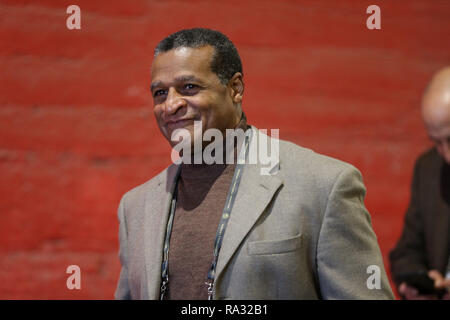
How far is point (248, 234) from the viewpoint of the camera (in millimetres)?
1219

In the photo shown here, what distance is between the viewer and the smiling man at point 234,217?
1.21 m

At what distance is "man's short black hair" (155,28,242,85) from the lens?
1347 mm

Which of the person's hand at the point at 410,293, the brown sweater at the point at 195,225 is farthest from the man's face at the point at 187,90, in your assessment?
the person's hand at the point at 410,293

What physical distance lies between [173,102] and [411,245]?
1176mm

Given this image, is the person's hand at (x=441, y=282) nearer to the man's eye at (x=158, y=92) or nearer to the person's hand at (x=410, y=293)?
the person's hand at (x=410, y=293)

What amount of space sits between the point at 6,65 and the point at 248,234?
1.42 m

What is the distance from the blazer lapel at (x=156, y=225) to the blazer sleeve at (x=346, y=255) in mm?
413

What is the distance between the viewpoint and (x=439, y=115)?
1.60 meters

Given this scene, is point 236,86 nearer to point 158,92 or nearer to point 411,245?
point 158,92
